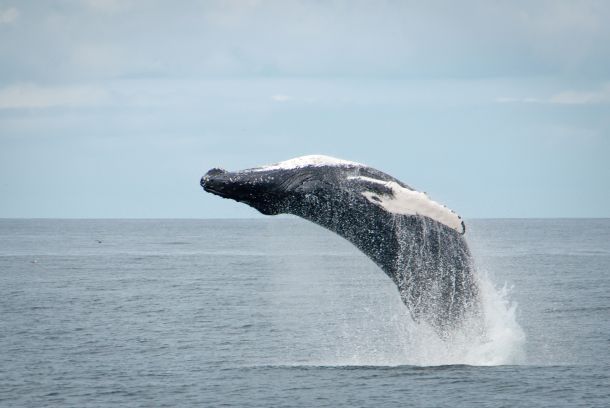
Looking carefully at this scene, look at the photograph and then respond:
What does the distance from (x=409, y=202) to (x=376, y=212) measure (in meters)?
0.60

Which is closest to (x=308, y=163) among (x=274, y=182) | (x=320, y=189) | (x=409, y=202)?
(x=320, y=189)

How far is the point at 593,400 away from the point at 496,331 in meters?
3.30

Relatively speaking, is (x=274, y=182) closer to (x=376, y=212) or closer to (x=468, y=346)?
(x=376, y=212)

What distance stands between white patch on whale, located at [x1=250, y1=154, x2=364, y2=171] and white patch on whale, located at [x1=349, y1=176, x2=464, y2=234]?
375 millimetres

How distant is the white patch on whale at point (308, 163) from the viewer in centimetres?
1703

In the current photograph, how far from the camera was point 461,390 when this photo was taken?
742 inches

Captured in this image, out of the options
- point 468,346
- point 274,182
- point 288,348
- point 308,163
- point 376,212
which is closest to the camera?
point 274,182

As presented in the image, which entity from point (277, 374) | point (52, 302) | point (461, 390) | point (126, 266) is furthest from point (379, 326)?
point (126, 266)

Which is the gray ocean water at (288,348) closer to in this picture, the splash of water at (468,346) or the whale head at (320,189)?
the splash of water at (468,346)

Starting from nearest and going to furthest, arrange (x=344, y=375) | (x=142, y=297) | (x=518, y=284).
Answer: (x=344, y=375)
(x=142, y=297)
(x=518, y=284)

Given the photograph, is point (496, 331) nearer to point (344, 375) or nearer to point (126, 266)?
point (344, 375)

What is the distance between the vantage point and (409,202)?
1716cm

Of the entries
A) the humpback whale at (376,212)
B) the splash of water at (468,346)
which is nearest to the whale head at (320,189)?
the humpback whale at (376,212)

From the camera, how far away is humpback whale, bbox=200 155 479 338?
16922 mm
